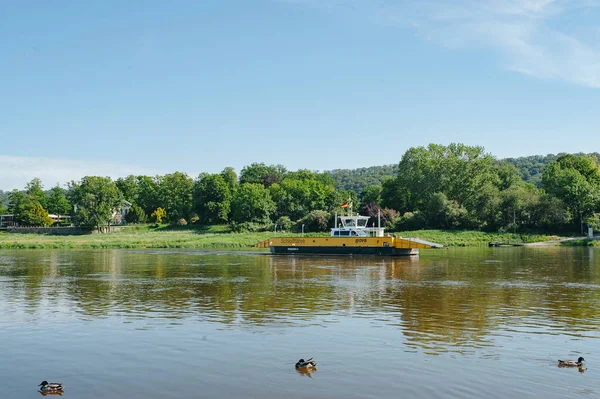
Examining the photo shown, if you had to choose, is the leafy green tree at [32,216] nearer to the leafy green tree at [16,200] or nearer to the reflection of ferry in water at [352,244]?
the leafy green tree at [16,200]

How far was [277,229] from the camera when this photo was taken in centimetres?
10969

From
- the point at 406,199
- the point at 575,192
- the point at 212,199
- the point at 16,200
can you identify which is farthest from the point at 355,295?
the point at 16,200

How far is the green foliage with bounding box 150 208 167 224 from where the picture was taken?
5522 inches

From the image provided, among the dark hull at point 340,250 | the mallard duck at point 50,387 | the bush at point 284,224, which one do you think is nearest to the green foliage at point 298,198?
the bush at point 284,224

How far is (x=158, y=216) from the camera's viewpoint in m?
140

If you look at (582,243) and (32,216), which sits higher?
(32,216)

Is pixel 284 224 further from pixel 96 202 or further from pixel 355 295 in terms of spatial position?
pixel 355 295

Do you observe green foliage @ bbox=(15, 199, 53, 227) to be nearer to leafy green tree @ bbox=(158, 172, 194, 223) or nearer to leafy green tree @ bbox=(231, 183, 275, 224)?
leafy green tree @ bbox=(158, 172, 194, 223)

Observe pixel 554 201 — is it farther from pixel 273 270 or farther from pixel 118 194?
pixel 118 194

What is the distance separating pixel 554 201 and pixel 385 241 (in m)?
42.1

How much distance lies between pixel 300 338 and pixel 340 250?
4555 centimetres

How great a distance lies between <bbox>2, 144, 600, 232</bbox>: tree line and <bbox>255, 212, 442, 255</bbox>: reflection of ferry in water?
49.1 feet

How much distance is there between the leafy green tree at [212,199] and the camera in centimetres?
12552

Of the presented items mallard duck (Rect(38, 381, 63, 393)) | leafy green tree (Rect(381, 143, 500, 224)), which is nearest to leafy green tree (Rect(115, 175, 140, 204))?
leafy green tree (Rect(381, 143, 500, 224))
